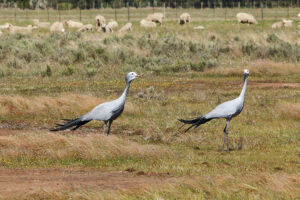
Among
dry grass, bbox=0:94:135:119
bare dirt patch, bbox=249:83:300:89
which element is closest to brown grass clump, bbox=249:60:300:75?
bare dirt patch, bbox=249:83:300:89

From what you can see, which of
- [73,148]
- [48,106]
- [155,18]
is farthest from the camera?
[155,18]

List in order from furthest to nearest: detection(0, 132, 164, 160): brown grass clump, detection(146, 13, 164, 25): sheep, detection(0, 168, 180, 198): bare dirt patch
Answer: detection(146, 13, 164, 25): sheep
detection(0, 132, 164, 160): brown grass clump
detection(0, 168, 180, 198): bare dirt patch

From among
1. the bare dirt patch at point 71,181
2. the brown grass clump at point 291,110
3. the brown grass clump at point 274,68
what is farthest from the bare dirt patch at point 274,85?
the bare dirt patch at point 71,181

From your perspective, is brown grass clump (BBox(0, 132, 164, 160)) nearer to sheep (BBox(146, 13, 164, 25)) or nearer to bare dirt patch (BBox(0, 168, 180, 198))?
bare dirt patch (BBox(0, 168, 180, 198))

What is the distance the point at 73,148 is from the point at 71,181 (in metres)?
2.02

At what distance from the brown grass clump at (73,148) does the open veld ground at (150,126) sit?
0.02 meters

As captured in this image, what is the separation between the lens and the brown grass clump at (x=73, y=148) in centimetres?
1255

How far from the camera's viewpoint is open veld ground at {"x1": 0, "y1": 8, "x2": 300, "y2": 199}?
976cm

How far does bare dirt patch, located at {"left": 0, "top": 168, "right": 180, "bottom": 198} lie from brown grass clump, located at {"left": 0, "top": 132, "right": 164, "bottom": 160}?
30.4 inches

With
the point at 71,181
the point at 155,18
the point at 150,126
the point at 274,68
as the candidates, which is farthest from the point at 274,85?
the point at 155,18

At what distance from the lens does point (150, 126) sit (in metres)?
15.9

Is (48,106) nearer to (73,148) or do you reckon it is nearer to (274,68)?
(73,148)

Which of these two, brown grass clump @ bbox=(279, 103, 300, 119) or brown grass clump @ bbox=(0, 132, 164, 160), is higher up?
brown grass clump @ bbox=(0, 132, 164, 160)

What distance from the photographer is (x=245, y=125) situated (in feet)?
54.3
